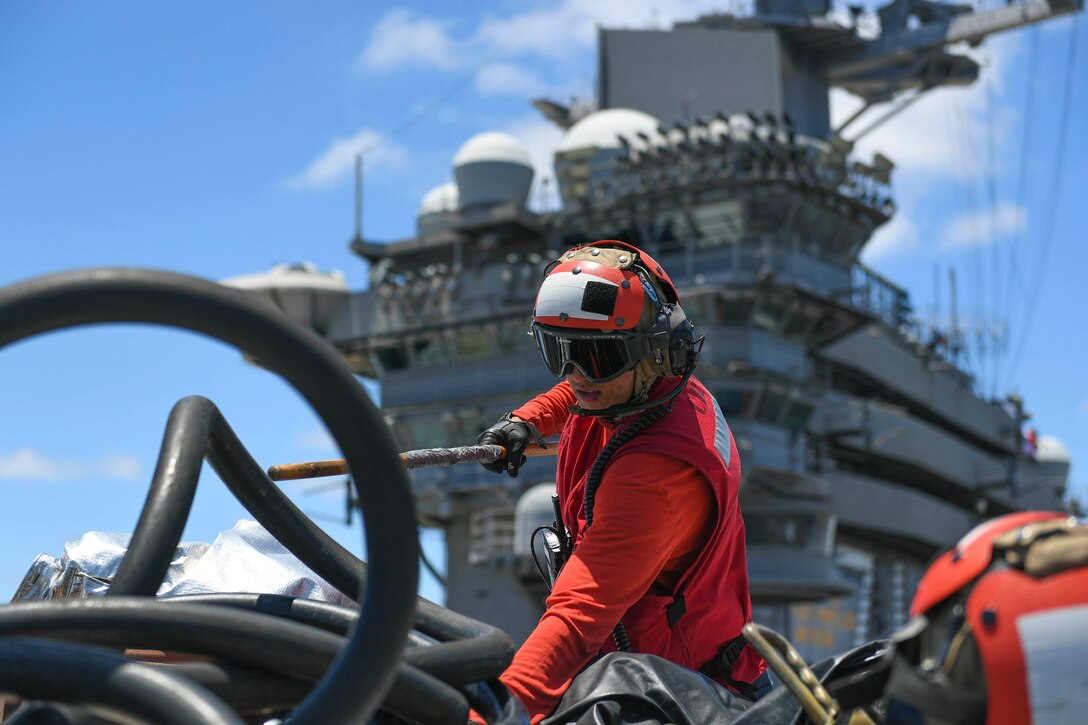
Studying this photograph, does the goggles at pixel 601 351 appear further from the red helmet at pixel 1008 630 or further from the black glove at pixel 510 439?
the red helmet at pixel 1008 630

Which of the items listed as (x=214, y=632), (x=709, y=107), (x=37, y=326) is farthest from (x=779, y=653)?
(x=709, y=107)

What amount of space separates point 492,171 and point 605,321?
6194cm

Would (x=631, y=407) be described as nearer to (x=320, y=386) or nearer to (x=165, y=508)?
(x=165, y=508)

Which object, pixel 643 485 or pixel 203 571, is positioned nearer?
pixel 203 571

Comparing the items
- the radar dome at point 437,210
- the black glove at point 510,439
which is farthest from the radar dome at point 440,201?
the black glove at point 510,439

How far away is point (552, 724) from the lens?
3689mm

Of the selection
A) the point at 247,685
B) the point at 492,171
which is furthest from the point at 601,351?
the point at 492,171

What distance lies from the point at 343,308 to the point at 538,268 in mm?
11979

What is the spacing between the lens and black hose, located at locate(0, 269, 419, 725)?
196 centimetres

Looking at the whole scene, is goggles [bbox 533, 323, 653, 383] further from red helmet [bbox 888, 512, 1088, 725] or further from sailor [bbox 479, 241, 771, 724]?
red helmet [bbox 888, 512, 1088, 725]

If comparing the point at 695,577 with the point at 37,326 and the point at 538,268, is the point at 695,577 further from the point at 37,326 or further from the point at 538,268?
the point at 538,268

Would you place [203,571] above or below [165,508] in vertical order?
below

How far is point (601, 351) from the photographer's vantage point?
472 centimetres

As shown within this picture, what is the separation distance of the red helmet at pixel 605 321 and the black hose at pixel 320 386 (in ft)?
8.38
